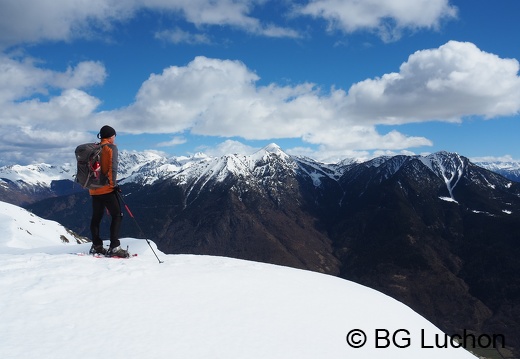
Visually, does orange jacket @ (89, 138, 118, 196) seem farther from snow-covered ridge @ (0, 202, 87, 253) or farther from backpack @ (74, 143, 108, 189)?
snow-covered ridge @ (0, 202, 87, 253)

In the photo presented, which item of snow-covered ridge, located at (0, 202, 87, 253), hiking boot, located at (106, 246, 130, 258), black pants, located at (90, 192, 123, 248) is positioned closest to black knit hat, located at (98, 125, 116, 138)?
black pants, located at (90, 192, 123, 248)

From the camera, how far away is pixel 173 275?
38.6 feet

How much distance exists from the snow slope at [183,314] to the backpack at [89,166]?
269cm

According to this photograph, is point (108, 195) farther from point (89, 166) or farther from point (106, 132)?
point (106, 132)

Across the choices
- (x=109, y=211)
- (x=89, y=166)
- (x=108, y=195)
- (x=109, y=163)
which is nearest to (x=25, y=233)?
(x=109, y=211)

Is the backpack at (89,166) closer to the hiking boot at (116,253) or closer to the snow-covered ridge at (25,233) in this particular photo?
the hiking boot at (116,253)

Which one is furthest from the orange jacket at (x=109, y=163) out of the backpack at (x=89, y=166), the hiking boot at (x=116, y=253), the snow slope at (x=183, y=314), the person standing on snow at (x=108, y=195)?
the snow slope at (x=183, y=314)

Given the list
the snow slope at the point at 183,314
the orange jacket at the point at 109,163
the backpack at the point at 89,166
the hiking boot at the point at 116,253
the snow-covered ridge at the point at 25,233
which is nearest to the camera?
the snow slope at the point at 183,314

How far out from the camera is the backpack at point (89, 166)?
13047mm

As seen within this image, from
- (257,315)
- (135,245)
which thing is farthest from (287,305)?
(135,245)

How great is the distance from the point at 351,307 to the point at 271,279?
2787 millimetres

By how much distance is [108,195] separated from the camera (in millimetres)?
13852

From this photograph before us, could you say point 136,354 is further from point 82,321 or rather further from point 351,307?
point 351,307

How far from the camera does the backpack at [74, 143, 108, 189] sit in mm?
13047
